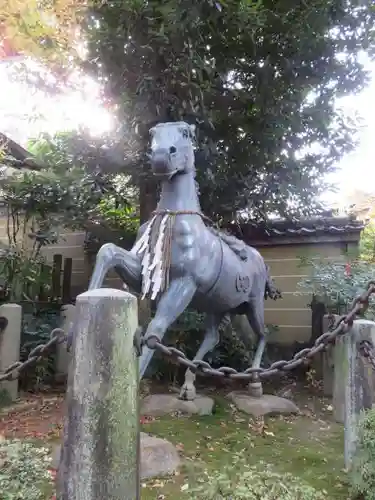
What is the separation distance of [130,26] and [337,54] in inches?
104

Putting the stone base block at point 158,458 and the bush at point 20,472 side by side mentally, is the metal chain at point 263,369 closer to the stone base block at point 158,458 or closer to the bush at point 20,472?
the bush at point 20,472

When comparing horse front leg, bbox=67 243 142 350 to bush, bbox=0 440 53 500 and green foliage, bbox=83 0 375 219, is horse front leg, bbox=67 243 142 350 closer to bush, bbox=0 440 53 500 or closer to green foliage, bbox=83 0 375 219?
bush, bbox=0 440 53 500

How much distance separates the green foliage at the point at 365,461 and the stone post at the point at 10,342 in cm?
343

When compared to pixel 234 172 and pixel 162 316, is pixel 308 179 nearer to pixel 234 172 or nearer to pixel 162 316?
pixel 234 172

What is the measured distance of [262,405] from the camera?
4648 mm

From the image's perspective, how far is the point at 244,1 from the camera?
4.87 m

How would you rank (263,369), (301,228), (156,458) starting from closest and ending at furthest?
(263,369)
(156,458)
(301,228)

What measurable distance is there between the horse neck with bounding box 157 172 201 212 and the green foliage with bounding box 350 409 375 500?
6.99ft

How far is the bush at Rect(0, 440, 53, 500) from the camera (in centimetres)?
210

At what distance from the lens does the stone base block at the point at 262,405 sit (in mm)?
4594

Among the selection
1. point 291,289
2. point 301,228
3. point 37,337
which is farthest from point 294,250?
point 37,337

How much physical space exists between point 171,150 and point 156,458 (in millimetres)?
2268

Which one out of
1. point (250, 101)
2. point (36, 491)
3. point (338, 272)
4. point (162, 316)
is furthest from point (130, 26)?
point (36, 491)

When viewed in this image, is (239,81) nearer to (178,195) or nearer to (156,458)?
(178,195)
